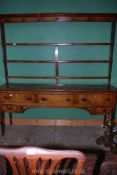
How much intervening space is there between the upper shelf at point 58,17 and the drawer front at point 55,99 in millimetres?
1107

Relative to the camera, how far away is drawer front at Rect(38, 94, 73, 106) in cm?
243

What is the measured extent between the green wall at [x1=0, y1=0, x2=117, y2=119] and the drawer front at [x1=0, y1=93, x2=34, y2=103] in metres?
0.51

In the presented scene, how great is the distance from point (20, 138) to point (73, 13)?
2030 millimetres

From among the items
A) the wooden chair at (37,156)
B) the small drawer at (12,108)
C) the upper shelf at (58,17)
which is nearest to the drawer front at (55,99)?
the small drawer at (12,108)

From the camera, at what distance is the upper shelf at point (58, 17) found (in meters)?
2.31

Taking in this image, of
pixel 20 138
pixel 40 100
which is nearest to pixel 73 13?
pixel 40 100

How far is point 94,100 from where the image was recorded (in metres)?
2.42

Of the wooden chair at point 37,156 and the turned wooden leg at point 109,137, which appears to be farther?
the turned wooden leg at point 109,137

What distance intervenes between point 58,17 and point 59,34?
30 centimetres

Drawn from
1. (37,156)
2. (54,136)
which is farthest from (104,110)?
(37,156)

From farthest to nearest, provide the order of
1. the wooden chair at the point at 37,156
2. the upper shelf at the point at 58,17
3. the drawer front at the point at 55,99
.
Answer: the drawer front at the point at 55,99 → the upper shelf at the point at 58,17 → the wooden chair at the point at 37,156

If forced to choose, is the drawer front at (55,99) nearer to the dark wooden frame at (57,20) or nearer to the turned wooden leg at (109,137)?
the dark wooden frame at (57,20)
